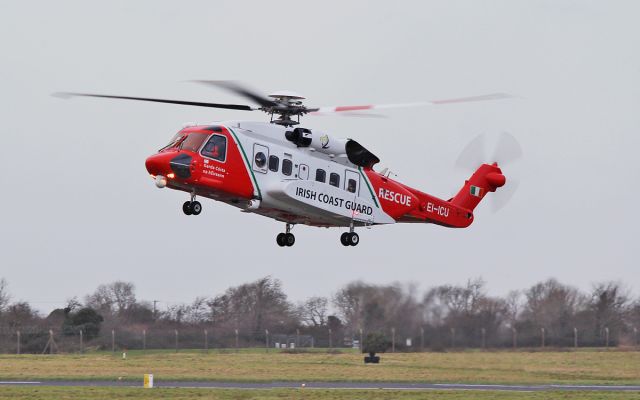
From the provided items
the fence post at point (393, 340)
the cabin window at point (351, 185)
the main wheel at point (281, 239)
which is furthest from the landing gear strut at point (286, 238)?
the fence post at point (393, 340)

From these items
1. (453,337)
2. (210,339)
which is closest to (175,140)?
(453,337)

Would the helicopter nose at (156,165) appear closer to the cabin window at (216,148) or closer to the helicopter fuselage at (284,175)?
the helicopter fuselage at (284,175)

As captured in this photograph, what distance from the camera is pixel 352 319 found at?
6581 centimetres

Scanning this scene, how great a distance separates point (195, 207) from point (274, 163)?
2988 millimetres

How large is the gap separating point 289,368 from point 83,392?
47.5 ft

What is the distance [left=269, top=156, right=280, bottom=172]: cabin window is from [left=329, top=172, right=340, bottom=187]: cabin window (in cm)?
224

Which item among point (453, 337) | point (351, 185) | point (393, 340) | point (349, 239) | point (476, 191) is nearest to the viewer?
point (351, 185)

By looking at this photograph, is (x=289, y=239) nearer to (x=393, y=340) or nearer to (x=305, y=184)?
(x=305, y=184)

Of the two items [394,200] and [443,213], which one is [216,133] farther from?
Result: [443,213]

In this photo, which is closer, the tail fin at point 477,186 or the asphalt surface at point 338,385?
the tail fin at point 477,186

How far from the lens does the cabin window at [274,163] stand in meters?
40.2

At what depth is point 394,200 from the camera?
44250mm

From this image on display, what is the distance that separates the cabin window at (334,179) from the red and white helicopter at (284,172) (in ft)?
0.11

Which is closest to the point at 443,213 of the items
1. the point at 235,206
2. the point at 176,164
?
the point at 235,206
